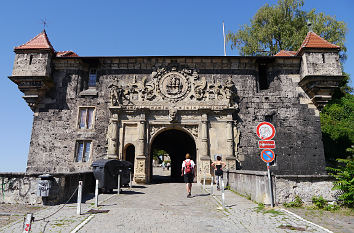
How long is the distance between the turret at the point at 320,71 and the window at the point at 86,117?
45.2 ft

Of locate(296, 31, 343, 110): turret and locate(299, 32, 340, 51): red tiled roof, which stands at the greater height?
locate(299, 32, 340, 51): red tiled roof

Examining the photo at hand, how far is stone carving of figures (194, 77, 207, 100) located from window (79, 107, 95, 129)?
22.6 ft

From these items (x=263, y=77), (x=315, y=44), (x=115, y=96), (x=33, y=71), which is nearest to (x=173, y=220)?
(x=115, y=96)

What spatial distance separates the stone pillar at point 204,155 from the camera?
14.5 metres

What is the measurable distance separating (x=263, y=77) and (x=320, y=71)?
3480 mm

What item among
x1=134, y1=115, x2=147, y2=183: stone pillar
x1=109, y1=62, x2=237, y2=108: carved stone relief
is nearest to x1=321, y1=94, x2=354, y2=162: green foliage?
x1=109, y1=62, x2=237, y2=108: carved stone relief

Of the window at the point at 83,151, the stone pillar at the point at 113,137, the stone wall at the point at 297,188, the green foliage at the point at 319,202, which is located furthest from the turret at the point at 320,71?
the window at the point at 83,151

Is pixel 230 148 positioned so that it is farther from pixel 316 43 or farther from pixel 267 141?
pixel 316 43

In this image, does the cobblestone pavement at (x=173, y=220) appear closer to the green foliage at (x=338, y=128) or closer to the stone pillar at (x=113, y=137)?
the stone pillar at (x=113, y=137)

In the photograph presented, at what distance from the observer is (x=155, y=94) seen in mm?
16047

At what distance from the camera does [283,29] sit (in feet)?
75.0

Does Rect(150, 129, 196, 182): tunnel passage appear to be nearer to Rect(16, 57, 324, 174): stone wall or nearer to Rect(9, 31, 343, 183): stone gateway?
Rect(9, 31, 343, 183): stone gateway

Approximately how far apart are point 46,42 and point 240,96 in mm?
13532

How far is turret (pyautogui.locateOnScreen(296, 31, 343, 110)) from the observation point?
49.1ft
